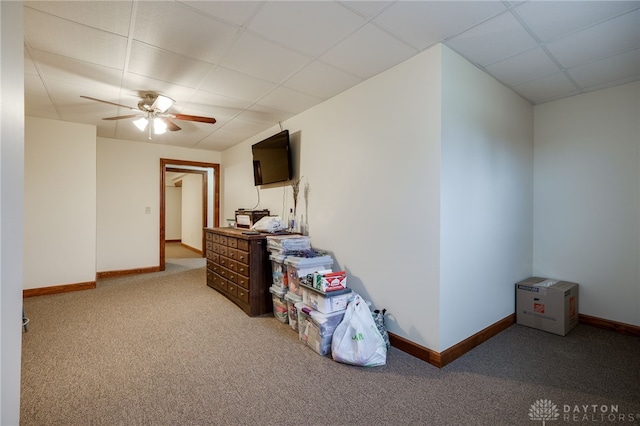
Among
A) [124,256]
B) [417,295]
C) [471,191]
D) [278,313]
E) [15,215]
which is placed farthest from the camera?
[124,256]

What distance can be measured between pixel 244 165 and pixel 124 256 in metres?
2.73

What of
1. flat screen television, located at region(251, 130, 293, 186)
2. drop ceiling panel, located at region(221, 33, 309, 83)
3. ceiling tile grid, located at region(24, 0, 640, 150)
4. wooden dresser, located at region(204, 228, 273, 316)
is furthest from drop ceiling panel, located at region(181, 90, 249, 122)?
wooden dresser, located at region(204, 228, 273, 316)

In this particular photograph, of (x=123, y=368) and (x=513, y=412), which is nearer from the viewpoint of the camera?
(x=513, y=412)

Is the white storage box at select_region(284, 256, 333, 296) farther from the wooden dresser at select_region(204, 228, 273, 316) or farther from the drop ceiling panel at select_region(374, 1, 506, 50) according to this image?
the drop ceiling panel at select_region(374, 1, 506, 50)

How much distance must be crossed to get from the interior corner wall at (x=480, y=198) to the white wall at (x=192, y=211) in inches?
266

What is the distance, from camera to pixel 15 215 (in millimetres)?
1082

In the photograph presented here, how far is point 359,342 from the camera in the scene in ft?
7.36

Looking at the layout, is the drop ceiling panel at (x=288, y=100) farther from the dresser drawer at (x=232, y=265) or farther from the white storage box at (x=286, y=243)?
the dresser drawer at (x=232, y=265)

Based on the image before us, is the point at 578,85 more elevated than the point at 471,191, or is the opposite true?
the point at 578,85

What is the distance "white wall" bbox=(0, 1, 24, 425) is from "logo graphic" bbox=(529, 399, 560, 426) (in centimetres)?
251

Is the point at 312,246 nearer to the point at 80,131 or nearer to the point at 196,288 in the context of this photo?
the point at 196,288

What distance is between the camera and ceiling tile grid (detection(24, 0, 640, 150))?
73.4 inches

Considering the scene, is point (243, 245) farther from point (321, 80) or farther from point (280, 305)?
point (321, 80)

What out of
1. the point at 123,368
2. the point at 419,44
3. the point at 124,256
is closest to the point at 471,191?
the point at 419,44
